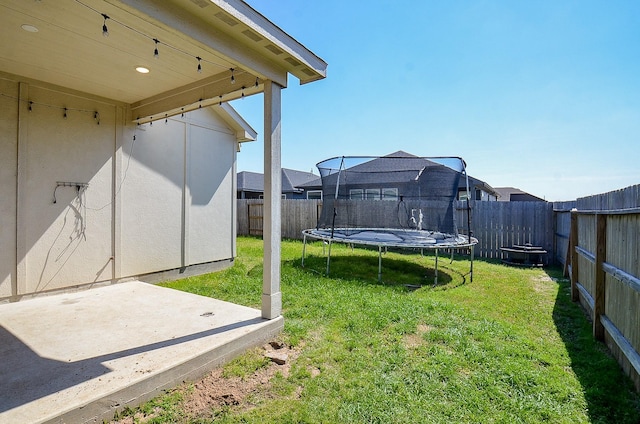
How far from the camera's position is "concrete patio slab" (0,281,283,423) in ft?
5.68

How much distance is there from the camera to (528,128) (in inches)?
420

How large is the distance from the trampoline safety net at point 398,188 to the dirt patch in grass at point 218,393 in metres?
3.92

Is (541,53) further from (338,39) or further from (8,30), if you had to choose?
(8,30)

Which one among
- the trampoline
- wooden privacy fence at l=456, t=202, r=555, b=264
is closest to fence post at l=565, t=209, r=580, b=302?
the trampoline

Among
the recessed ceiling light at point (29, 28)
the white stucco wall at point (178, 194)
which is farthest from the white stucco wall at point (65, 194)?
the recessed ceiling light at point (29, 28)

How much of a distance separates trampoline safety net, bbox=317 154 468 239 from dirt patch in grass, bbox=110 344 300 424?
12.9 feet

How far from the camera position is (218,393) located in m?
2.08

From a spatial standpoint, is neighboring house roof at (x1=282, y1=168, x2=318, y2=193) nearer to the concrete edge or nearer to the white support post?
the white support post

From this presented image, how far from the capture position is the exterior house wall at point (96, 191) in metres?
3.51

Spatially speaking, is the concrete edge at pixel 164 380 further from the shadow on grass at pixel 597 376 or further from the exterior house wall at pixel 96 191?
the exterior house wall at pixel 96 191

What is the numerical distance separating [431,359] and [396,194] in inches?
220

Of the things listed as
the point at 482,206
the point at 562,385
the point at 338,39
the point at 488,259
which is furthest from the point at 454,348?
the point at 338,39

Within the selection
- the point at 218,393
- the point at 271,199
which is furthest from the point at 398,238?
the point at 218,393

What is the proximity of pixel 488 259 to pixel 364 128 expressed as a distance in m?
7.48
